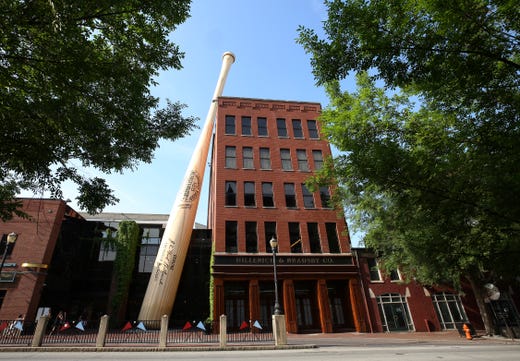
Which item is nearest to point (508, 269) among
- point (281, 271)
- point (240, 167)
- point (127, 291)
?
point (281, 271)

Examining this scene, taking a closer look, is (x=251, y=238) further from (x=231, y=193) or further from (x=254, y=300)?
(x=254, y=300)

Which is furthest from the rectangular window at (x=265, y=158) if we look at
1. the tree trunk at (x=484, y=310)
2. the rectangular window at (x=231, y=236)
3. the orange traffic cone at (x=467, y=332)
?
the orange traffic cone at (x=467, y=332)

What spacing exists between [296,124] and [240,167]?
26.6 feet

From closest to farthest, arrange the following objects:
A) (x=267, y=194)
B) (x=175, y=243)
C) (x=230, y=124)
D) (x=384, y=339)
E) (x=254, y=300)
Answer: (x=384, y=339), (x=175, y=243), (x=254, y=300), (x=267, y=194), (x=230, y=124)

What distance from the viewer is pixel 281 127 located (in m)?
28.8

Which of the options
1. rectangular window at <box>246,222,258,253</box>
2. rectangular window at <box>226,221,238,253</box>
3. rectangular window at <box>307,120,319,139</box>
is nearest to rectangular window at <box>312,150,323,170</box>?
rectangular window at <box>307,120,319,139</box>

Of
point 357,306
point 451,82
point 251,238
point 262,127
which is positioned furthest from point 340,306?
point 451,82

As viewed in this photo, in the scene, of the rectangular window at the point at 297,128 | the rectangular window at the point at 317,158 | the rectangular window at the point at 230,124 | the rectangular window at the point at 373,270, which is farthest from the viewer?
the rectangular window at the point at 297,128

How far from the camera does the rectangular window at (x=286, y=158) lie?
2648 centimetres

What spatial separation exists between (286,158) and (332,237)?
27.8 ft

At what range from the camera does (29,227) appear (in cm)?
2325

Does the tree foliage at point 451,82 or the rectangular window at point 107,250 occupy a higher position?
the rectangular window at point 107,250

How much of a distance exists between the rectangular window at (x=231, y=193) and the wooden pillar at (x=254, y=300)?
662cm

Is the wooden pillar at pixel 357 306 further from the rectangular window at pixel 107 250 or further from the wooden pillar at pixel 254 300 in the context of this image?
the rectangular window at pixel 107 250
